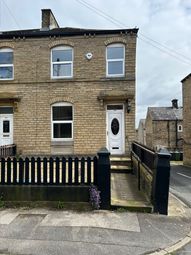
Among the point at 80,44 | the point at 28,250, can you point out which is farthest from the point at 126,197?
the point at 80,44

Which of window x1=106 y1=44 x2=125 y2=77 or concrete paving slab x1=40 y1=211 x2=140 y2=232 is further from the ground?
window x1=106 y1=44 x2=125 y2=77

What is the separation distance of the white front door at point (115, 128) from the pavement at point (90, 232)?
8.56m

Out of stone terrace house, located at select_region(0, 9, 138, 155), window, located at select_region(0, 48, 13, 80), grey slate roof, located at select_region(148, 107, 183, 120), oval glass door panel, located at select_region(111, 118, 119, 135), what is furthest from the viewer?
grey slate roof, located at select_region(148, 107, 183, 120)

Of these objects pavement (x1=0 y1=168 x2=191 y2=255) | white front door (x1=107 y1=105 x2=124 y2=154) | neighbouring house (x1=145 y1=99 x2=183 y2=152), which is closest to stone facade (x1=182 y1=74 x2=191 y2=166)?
neighbouring house (x1=145 y1=99 x2=183 y2=152)

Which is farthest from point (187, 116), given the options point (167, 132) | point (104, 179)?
point (104, 179)

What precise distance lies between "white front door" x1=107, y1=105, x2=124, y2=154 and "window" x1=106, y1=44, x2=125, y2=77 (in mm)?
1980

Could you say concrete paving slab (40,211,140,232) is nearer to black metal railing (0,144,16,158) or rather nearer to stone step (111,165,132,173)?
stone step (111,165,132,173)

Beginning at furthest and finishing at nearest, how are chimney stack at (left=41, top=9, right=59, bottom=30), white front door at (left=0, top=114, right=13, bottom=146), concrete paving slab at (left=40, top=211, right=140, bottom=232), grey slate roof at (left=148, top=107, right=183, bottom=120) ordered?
grey slate roof at (left=148, top=107, right=183, bottom=120) → chimney stack at (left=41, top=9, right=59, bottom=30) → white front door at (left=0, top=114, right=13, bottom=146) → concrete paving slab at (left=40, top=211, right=140, bottom=232)

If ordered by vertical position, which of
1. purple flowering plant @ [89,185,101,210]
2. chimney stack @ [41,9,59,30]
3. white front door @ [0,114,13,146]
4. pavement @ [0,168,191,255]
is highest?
chimney stack @ [41,9,59,30]

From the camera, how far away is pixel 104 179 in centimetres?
718

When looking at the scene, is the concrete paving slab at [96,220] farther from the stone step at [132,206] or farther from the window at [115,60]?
the window at [115,60]

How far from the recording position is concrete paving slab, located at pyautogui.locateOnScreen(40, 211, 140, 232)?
19.4ft

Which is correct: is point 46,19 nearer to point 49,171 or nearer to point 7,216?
point 49,171

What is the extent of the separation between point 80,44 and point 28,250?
1324 cm
